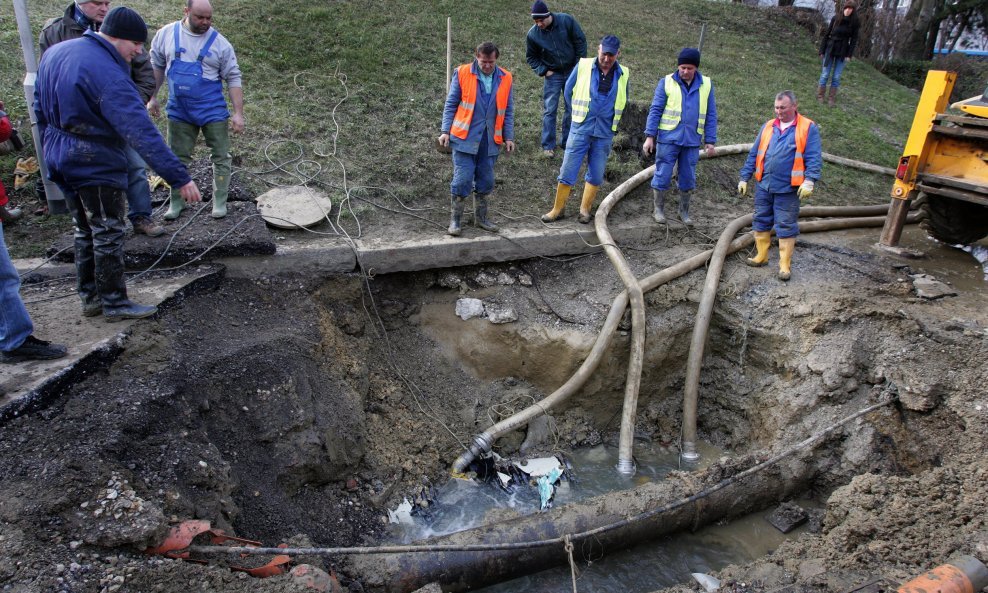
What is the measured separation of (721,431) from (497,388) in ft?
7.76

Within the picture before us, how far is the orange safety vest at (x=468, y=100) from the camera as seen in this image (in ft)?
19.9

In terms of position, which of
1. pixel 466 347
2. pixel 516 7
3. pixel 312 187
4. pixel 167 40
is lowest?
pixel 466 347

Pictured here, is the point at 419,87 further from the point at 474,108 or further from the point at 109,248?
the point at 109,248

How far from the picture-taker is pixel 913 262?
22.7 feet

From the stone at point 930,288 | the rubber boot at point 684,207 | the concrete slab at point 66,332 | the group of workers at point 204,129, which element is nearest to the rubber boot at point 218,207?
the group of workers at point 204,129

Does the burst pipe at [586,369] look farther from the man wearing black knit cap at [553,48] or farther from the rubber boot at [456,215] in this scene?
the man wearing black knit cap at [553,48]

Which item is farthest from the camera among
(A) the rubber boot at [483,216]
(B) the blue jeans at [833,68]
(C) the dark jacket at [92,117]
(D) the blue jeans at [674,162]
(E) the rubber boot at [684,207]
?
(B) the blue jeans at [833,68]

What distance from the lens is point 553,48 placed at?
25.1 ft

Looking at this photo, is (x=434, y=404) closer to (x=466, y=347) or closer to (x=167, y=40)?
(x=466, y=347)

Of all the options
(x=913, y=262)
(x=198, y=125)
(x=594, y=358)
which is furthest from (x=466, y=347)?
(x=913, y=262)

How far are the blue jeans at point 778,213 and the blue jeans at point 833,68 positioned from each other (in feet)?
22.6

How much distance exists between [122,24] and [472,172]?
332cm

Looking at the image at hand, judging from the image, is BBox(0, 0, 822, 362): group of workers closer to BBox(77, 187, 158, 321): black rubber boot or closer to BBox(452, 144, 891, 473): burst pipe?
BBox(77, 187, 158, 321): black rubber boot

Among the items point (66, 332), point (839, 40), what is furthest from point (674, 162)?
point (839, 40)
